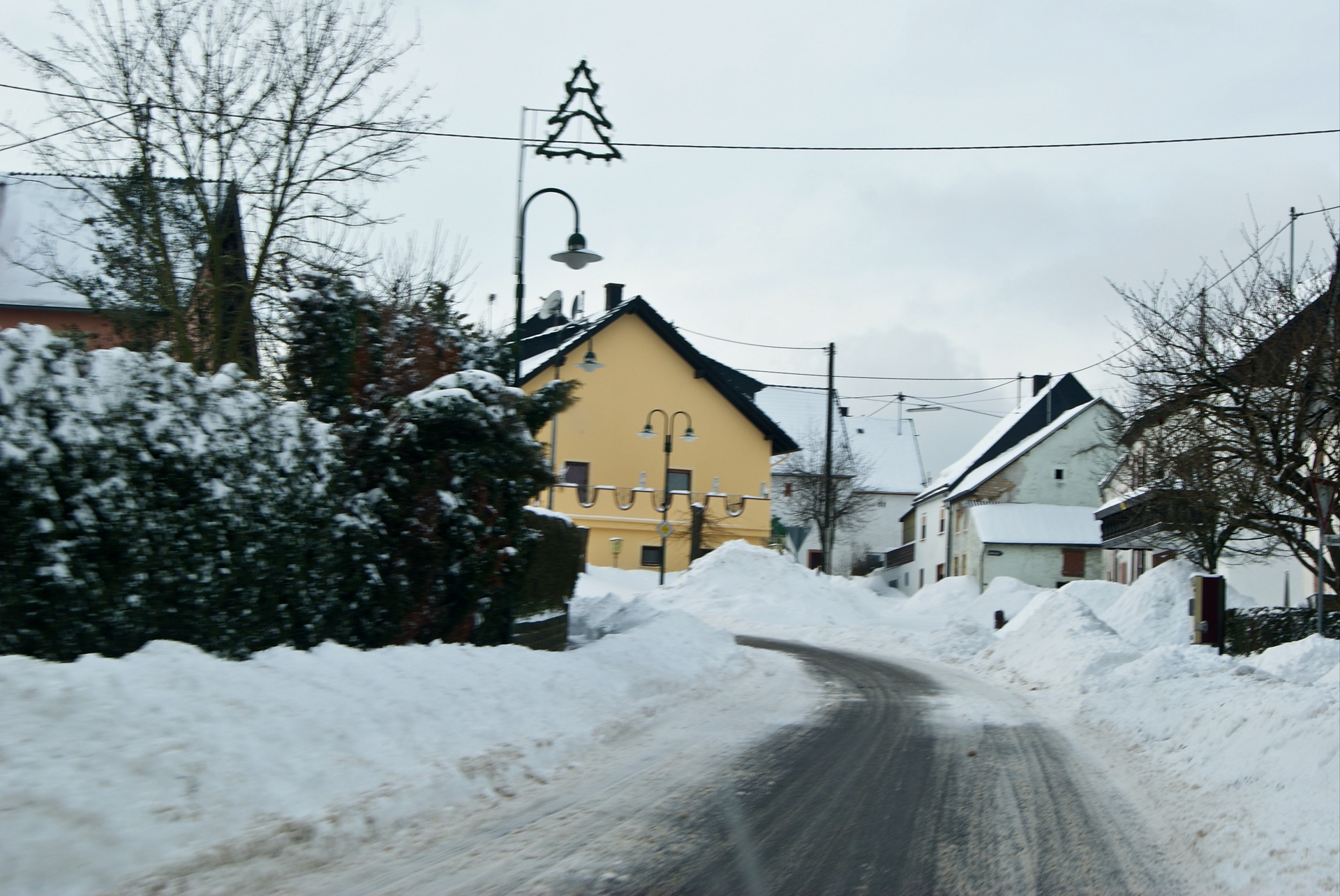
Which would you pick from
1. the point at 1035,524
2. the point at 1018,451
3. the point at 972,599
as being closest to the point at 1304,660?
the point at 972,599

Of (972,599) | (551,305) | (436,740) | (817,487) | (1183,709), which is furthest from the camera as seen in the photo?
(817,487)

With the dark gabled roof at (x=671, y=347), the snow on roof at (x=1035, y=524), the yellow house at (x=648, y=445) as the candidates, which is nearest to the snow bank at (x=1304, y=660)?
the yellow house at (x=648, y=445)

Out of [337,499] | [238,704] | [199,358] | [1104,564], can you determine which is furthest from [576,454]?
[238,704]

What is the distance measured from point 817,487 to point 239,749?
53.0 meters

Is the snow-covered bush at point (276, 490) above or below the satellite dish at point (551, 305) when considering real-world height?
below

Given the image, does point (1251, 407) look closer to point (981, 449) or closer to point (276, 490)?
point (276, 490)

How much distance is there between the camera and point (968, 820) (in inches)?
254

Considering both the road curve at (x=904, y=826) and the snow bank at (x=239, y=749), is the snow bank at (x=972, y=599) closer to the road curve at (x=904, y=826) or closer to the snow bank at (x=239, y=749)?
the road curve at (x=904, y=826)

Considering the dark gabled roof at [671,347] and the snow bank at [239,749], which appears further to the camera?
the dark gabled roof at [671,347]

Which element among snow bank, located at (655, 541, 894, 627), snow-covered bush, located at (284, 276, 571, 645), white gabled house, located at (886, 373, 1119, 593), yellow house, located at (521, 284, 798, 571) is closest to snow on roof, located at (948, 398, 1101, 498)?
white gabled house, located at (886, 373, 1119, 593)

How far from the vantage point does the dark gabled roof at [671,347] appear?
130 ft

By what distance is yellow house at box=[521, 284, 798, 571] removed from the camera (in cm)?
4009

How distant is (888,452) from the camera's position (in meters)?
75.1

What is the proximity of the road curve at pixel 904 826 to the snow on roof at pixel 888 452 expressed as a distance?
64.0 m
